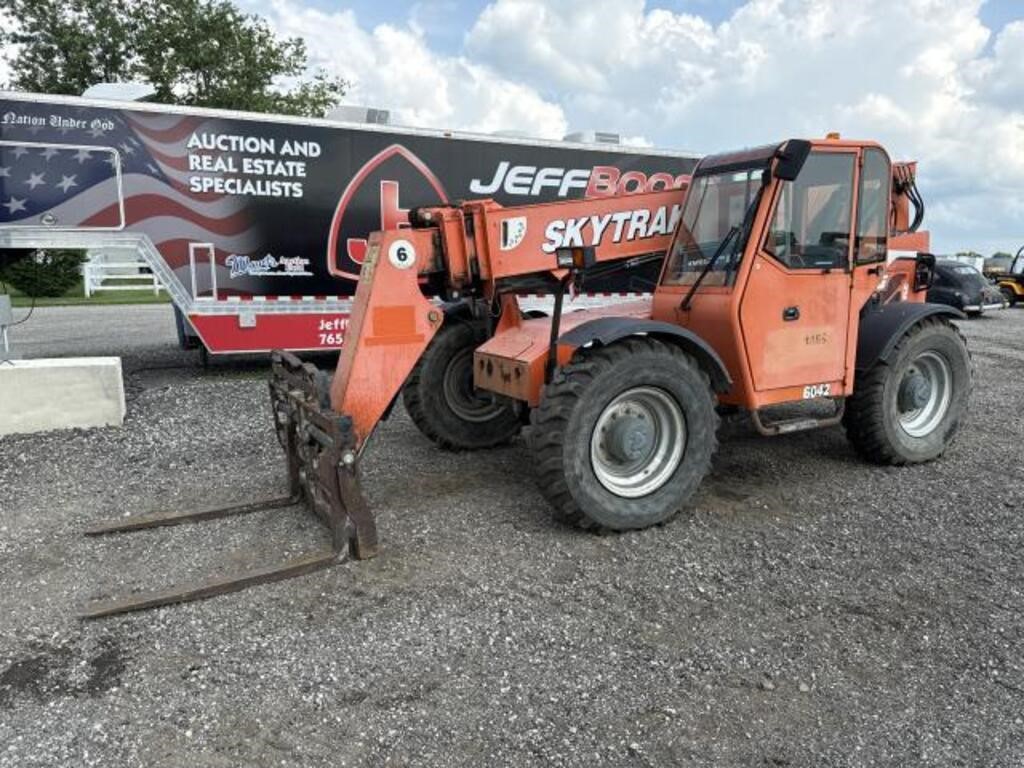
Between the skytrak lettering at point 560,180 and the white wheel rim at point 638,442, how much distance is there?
18.8 feet

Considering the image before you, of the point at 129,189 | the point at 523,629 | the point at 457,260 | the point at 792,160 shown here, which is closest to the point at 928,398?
the point at 792,160

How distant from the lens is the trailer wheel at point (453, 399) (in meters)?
6.14

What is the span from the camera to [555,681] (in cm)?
326

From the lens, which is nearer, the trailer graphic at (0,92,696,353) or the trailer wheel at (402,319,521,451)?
the trailer wheel at (402,319,521,451)

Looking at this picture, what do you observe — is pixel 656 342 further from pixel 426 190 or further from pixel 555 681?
pixel 426 190

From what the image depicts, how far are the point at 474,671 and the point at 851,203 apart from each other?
163 inches

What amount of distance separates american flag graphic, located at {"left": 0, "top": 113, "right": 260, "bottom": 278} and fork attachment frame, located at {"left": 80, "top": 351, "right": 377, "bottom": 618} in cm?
455

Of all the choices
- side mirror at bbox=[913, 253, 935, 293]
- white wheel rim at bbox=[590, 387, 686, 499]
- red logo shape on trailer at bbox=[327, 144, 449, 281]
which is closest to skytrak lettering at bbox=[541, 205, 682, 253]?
white wheel rim at bbox=[590, 387, 686, 499]

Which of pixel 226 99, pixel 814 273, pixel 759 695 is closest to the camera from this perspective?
pixel 759 695

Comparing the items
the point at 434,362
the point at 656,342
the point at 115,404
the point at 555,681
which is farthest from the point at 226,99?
the point at 555,681

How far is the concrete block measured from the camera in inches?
266

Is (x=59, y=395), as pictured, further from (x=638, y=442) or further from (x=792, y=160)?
(x=792, y=160)

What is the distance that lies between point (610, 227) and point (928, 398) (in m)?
3.09

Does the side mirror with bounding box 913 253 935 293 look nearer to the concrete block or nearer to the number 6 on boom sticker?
the number 6 on boom sticker
